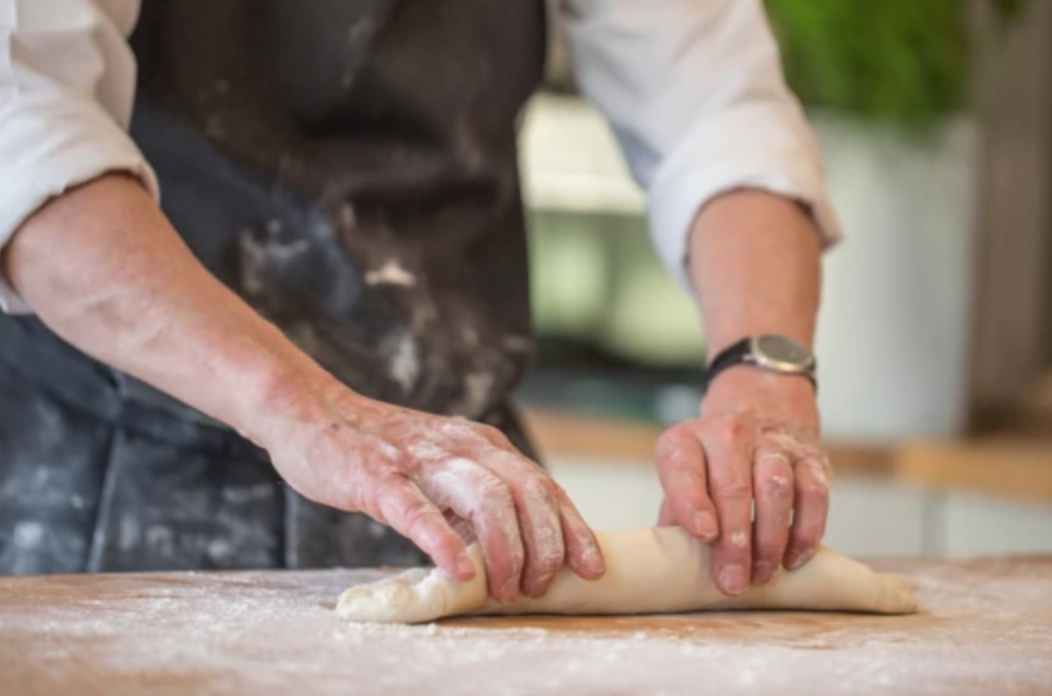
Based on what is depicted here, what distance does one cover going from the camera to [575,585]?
1004 mm

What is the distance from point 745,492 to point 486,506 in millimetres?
197

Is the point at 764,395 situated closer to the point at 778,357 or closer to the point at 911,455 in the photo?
the point at 778,357

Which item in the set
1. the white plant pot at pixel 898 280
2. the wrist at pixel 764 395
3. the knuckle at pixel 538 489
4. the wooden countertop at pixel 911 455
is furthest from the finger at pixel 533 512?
the white plant pot at pixel 898 280

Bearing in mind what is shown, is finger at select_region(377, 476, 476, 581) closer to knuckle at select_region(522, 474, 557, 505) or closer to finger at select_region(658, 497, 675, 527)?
knuckle at select_region(522, 474, 557, 505)

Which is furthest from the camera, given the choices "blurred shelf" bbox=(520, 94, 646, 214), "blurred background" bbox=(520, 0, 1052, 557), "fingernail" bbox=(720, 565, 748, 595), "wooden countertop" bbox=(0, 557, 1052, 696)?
"blurred shelf" bbox=(520, 94, 646, 214)

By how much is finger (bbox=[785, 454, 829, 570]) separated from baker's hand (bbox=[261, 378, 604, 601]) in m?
0.16

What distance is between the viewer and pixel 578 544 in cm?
97

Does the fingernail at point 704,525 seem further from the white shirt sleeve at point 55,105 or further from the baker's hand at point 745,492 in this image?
the white shirt sleeve at point 55,105

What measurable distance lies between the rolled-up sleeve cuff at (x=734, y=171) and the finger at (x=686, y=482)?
0.30 meters

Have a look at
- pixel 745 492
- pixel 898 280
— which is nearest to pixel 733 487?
pixel 745 492

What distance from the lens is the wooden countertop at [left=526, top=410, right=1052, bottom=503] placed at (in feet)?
7.71

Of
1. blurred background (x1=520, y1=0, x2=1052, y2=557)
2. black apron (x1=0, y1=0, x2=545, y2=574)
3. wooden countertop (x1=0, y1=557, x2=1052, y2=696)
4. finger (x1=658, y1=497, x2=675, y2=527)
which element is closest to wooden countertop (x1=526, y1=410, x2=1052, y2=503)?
blurred background (x1=520, y1=0, x2=1052, y2=557)

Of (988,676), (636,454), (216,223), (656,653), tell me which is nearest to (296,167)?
(216,223)

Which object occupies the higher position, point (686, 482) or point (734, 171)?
point (734, 171)
